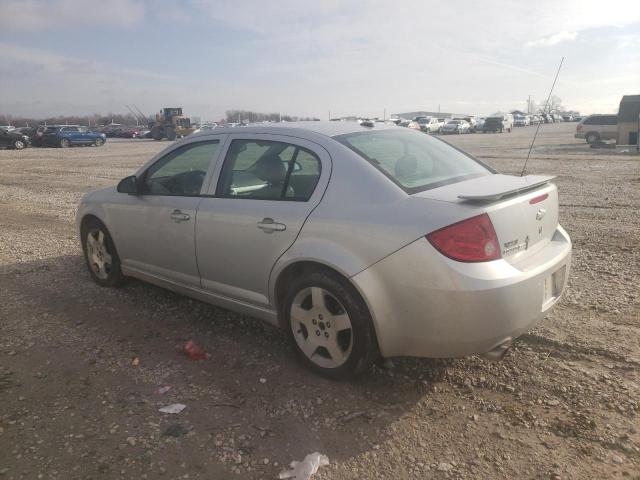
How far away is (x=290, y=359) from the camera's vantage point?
378 centimetres

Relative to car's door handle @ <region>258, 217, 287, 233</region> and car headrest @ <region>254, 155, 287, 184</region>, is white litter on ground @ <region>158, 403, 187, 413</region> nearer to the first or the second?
car's door handle @ <region>258, 217, 287, 233</region>

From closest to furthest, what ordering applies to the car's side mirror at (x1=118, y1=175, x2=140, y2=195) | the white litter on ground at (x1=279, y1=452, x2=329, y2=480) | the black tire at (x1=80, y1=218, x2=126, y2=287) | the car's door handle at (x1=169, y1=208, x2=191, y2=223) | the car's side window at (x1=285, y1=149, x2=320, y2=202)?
1. the white litter on ground at (x1=279, y1=452, x2=329, y2=480)
2. the car's side window at (x1=285, y1=149, x2=320, y2=202)
3. the car's door handle at (x1=169, y1=208, x2=191, y2=223)
4. the car's side mirror at (x1=118, y1=175, x2=140, y2=195)
5. the black tire at (x1=80, y1=218, x2=126, y2=287)

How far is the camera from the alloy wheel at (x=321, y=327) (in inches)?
130

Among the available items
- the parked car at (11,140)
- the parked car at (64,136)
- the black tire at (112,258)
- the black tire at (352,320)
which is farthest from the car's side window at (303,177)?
the parked car at (64,136)

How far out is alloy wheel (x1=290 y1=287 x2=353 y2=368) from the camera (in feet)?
10.8

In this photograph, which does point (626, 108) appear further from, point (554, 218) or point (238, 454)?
point (238, 454)

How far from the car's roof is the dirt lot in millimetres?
1574

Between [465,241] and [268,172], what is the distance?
1573 mm

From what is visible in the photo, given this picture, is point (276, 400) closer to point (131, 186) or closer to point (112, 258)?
point (131, 186)

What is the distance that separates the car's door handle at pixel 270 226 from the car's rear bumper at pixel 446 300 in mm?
686

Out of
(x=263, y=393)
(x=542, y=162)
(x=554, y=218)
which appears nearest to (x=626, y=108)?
(x=542, y=162)

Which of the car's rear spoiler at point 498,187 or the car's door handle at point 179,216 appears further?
the car's door handle at point 179,216

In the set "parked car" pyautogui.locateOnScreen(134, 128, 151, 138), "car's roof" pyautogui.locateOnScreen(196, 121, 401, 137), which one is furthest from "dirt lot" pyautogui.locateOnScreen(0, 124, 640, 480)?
"parked car" pyautogui.locateOnScreen(134, 128, 151, 138)

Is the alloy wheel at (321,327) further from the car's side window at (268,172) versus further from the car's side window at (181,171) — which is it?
the car's side window at (181,171)
